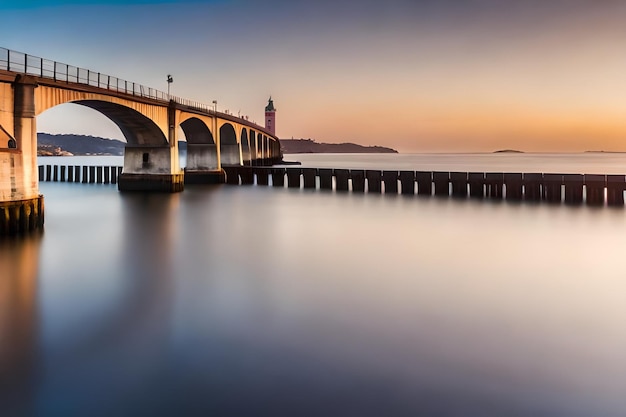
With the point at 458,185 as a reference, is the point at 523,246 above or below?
below

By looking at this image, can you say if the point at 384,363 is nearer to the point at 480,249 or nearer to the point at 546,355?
the point at 546,355

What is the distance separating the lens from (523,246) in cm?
1638

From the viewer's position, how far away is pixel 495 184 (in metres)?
31.8

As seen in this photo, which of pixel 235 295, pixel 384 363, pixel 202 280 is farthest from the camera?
pixel 202 280

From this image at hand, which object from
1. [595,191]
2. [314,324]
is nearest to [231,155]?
[595,191]

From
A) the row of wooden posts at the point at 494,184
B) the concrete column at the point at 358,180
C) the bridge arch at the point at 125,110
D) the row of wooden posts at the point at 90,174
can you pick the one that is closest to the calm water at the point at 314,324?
the bridge arch at the point at 125,110

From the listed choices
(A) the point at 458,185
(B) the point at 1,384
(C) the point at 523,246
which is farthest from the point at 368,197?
(B) the point at 1,384

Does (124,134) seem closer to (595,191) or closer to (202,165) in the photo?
(202,165)

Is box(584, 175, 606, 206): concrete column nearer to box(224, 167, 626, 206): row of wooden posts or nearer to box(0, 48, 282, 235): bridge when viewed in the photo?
box(224, 167, 626, 206): row of wooden posts

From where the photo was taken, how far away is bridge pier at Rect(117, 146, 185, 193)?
3400 cm

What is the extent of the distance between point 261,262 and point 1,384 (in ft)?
27.6

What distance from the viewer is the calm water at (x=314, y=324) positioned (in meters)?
5.75

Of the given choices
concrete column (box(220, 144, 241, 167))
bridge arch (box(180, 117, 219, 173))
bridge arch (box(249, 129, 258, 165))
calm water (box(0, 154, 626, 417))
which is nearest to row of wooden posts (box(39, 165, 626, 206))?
bridge arch (box(180, 117, 219, 173))

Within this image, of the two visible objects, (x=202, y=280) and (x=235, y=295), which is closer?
(x=235, y=295)
